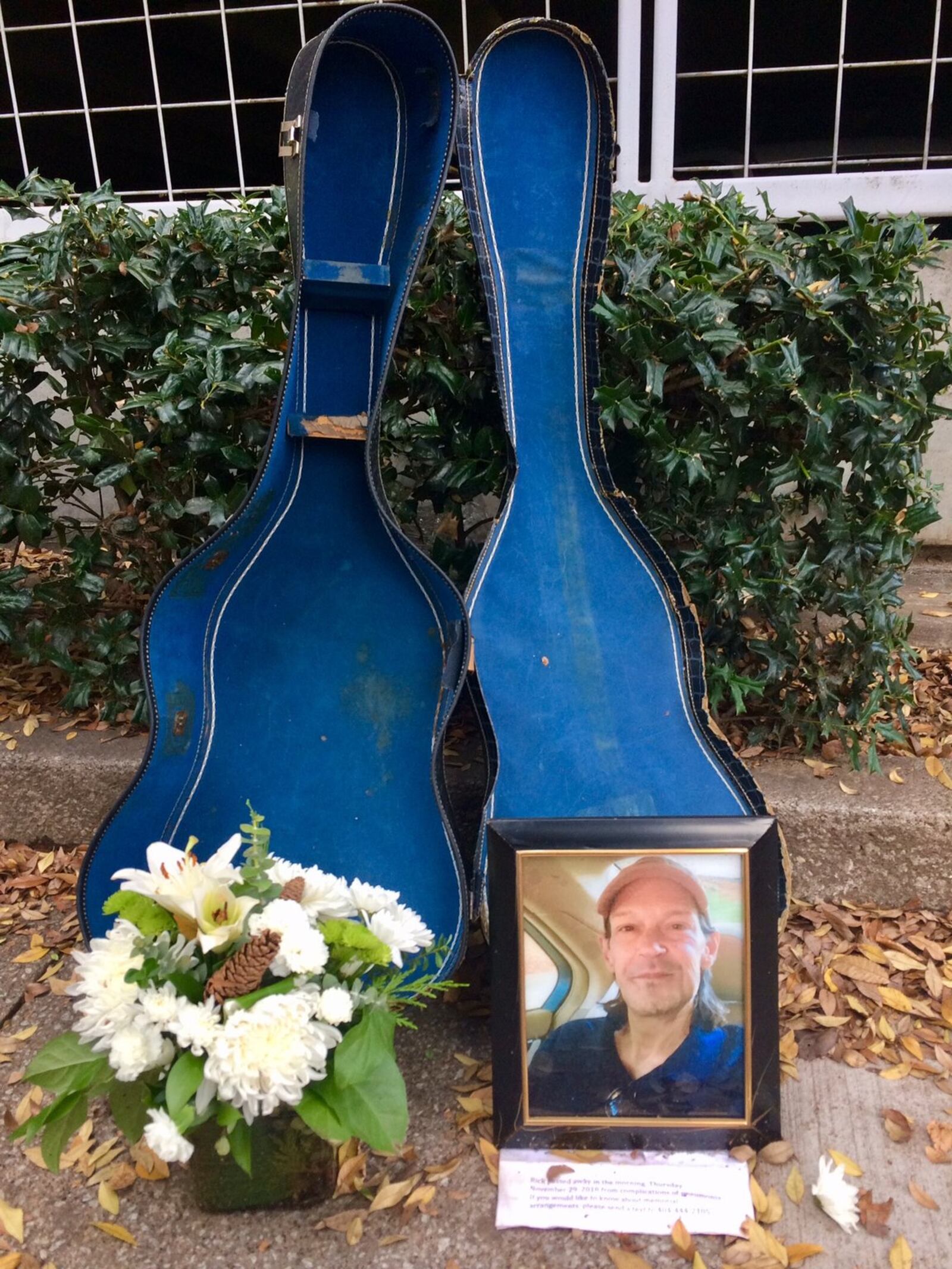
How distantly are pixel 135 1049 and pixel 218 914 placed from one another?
0.56 feet

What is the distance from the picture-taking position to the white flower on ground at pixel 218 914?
1.13 metres

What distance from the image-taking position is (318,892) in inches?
48.7

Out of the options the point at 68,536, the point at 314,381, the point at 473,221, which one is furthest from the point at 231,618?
the point at 68,536

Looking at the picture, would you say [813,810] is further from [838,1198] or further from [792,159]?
[792,159]

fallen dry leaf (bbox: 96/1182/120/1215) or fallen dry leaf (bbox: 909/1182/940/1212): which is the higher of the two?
fallen dry leaf (bbox: 96/1182/120/1215)

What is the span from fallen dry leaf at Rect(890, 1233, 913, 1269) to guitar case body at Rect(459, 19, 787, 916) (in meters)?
0.69

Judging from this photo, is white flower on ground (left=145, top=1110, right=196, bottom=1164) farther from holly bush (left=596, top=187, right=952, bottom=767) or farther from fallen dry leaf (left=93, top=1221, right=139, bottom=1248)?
holly bush (left=596, top=187, right=952, bottom=767)

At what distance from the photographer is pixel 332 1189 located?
1342 millimetres

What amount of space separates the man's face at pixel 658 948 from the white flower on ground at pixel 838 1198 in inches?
11.8

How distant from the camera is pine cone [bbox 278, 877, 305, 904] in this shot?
47.9 inches

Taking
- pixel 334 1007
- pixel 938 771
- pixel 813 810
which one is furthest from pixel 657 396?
pixel 334 1007

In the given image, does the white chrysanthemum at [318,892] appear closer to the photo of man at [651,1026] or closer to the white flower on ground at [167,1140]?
the white flower on ground at [167,1140]

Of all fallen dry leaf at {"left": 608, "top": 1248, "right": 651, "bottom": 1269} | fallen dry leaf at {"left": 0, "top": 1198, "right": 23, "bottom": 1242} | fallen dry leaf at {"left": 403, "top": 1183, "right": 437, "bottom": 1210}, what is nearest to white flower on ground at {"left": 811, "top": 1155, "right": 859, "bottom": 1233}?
fallen dry leaf at {"left": 608, "top": 1248, "right": 651, "bottom": 1269}

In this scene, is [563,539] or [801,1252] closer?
[801,1252]
